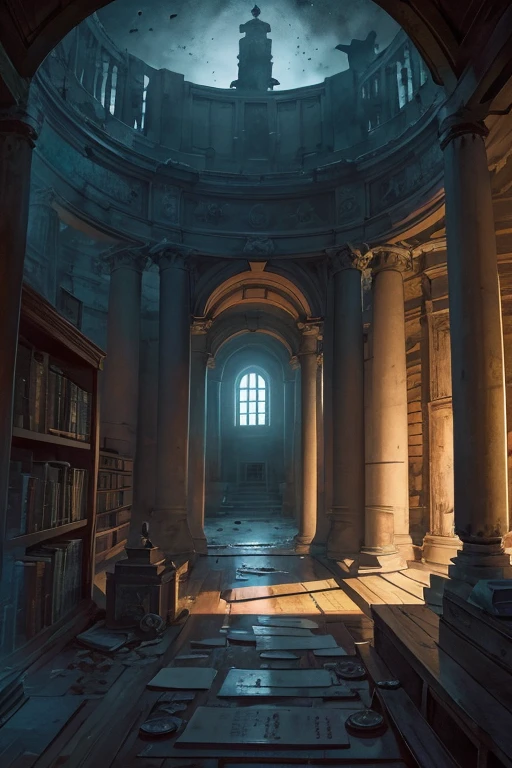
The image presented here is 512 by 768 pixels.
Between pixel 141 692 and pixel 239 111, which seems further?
pixel 239 111

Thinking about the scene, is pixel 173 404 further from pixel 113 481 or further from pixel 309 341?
pixel 309 341

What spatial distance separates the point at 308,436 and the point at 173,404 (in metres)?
3.83

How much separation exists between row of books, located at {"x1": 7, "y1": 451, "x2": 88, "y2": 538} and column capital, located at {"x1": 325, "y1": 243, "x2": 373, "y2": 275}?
589 centimetres

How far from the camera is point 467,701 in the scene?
2244 mm

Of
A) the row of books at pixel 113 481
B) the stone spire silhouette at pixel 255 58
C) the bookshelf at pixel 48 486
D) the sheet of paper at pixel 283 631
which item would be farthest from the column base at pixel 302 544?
the stone spire silhouette at pixel 255 58

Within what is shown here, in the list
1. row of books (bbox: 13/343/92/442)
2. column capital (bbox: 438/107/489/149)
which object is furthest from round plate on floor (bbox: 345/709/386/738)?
column capital (bbox: 438/107/489/149)

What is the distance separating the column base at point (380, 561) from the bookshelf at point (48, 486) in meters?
4.33

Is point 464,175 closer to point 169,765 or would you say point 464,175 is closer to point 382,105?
point 169,765

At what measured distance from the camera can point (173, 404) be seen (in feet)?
30.1

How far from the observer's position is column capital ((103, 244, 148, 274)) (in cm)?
935

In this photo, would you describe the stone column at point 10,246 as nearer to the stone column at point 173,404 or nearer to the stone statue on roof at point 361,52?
the stone column at point 173,404

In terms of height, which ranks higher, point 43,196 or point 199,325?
point 43,196

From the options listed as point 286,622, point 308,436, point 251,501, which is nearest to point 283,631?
point 286,622

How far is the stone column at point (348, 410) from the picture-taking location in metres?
8.64
